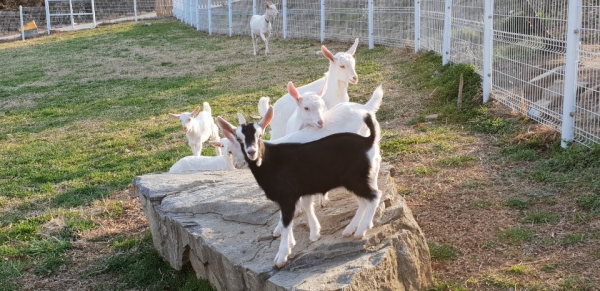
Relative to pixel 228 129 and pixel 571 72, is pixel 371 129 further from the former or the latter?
pixel 571 72

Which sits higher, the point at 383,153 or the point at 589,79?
the point at 589,79

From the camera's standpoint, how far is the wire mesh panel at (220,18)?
20.9 meters

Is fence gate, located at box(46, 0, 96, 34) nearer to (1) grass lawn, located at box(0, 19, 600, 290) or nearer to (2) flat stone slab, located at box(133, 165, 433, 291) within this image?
(1) grass lawn, located at box(0, 19, 600, 290)

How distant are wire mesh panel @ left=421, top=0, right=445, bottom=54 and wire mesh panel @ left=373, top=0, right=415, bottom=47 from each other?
0.71 m

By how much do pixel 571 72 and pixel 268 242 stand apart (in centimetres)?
337

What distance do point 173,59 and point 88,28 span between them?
40.6 ft

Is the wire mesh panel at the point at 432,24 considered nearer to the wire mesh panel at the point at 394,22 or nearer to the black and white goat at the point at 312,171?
the wire mesh panel at the point at 394,22

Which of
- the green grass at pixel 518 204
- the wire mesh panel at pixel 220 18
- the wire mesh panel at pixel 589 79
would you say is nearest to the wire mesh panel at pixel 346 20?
the wire mesh panel at pixel 220 18

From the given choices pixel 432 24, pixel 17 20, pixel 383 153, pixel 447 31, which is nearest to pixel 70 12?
pixel 17 20

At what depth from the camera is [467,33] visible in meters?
8.68

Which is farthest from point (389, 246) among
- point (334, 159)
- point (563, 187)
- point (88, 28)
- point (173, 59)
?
point (88, 28)

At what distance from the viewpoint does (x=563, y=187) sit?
492 cm

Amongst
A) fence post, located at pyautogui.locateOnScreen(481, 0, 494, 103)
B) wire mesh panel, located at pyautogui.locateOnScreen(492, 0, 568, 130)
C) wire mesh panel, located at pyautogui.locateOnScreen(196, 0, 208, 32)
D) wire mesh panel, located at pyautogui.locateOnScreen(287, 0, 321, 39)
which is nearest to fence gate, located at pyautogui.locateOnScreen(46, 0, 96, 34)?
wire mesh panel, located at pyautogui.locateOnScreen(196, 0, 208, 32)

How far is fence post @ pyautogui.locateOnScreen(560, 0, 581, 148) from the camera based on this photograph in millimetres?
5519
